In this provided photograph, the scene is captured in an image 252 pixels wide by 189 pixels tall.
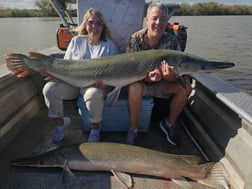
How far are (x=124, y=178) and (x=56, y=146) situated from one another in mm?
1006

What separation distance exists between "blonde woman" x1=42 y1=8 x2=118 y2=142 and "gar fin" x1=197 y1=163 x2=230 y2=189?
4.21 ft

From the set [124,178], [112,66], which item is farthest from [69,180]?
[112,66]

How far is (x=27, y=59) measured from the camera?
3.23 meters

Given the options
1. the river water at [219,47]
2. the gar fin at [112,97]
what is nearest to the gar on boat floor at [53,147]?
the gar fin at [112,97]

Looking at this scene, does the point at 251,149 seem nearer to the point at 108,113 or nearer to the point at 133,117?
the point at 133,117

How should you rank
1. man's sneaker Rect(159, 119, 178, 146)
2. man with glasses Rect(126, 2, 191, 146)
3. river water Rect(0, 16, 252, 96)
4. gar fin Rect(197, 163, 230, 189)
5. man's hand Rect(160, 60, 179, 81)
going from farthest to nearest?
river water Rect(0, 16, 252, 96), man's sneaker Rect(159, 119, 178, 146), man with glasses Rect(126, 2, 191, 146), man's hand Rect(160, 60, 179, 81), gar fin Rect(197, 163, 230, 189)

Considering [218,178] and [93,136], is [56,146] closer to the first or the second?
[93,136]

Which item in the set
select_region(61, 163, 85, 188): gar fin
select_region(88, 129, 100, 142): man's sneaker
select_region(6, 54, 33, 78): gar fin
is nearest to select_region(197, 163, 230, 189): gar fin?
select_region(61, 163, 85, 188): gar fin

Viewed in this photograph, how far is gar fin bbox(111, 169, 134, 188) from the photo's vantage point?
262 centimetres

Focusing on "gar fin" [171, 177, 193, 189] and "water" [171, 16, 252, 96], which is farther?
"water" [171, 16, 252, 96]

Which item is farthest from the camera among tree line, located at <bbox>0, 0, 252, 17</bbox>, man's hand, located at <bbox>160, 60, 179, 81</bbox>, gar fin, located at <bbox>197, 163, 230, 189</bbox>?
tree line, located at <bbox>0, 0, 252, 17</bbox>

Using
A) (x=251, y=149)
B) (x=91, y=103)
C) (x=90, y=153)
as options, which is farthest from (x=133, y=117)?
(x=251, y=149)

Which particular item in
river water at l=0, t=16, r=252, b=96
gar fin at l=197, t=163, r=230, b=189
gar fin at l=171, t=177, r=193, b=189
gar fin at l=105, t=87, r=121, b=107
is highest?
gar fin at l=105, t=87, r=121, b=107

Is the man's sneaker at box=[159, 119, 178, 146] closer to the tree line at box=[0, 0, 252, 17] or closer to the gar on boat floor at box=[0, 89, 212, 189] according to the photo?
the gar on boat floor at box=[0, 89, 212, 189]
